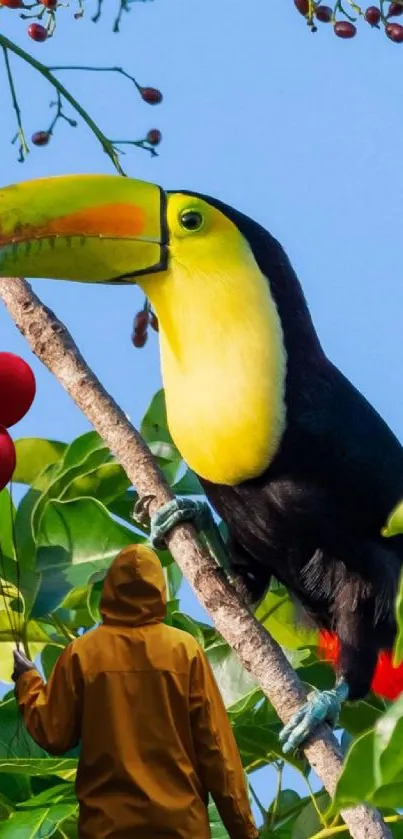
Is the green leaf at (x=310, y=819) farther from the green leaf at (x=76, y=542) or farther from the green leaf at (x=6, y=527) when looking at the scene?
the green leaf at (x=6, y=527)

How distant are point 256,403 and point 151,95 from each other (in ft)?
2.34

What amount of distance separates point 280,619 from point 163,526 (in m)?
0.54

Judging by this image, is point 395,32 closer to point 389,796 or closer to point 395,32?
point 395,32

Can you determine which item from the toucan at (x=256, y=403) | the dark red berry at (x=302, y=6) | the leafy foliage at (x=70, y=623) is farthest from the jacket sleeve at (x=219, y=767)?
the dark red berry at (x=302, y=6)

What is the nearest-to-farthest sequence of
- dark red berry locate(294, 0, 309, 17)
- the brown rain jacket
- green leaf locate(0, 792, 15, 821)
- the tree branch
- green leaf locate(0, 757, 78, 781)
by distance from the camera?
the brown rain jacket
the tree branch
green leaf locate(0, 757, 78, 781)
green leaf locate(0, 792, 15, 821)
dark red berry locate(294, 0, 309, 17)

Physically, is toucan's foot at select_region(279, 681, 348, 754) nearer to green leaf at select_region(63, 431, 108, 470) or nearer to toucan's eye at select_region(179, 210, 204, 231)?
green leaf at select_region(63, 431, 108, 470)

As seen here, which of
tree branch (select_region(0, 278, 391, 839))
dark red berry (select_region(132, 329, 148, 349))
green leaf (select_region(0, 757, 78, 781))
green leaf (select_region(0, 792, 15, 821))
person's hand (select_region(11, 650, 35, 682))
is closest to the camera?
person's hand (select_region(11, 650, 35, 682))

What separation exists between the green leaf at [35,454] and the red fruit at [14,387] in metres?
0.50

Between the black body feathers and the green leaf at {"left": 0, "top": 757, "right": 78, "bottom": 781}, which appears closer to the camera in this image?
the green leaf at {"left": 0, "top": 757, "right": 78, "bottom": 781}

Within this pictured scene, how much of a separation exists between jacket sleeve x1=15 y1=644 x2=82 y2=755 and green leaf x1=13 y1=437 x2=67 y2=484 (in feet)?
2.65

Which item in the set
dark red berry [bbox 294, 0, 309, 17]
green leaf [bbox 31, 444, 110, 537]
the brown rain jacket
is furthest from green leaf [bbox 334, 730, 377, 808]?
dark red berry [bbox 294, 0, 309, 17]

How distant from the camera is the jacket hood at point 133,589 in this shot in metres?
1.72

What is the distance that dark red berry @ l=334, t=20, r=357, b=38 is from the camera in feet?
9.04

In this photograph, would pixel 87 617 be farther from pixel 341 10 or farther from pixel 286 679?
pixel 341 10
